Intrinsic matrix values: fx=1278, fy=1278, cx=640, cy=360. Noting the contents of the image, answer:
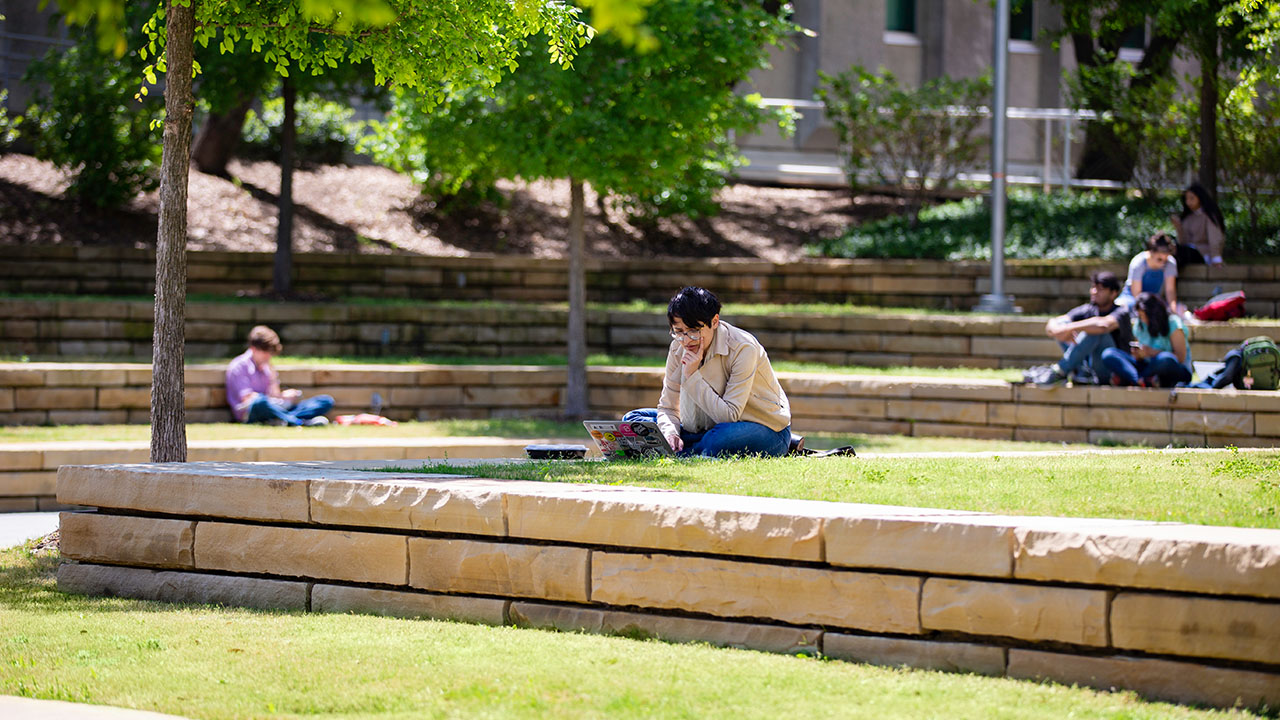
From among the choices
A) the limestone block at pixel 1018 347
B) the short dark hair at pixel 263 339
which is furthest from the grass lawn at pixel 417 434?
the limestone block at pixel 1018 347

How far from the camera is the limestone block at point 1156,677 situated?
4254 mm

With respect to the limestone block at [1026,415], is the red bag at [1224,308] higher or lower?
higher

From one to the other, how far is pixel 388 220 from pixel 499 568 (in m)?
13.8

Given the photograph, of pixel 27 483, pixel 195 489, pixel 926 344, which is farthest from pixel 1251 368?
pixel 27 483

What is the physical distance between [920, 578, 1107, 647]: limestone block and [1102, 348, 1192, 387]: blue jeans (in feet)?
23.8

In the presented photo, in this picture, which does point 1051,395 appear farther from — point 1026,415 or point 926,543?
point 926,543

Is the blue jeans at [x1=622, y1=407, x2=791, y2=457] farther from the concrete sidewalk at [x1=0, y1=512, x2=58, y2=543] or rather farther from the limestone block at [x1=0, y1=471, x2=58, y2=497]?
the limestone block at [x1=0, y1=471, x2=58, y2=497]

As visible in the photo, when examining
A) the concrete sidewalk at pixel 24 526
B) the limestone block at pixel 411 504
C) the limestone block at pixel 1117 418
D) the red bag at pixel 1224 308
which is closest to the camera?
the limestone block at pixel 411 504

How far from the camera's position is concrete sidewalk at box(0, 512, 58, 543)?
26.7 ft

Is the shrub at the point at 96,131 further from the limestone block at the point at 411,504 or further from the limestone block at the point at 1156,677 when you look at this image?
the limestone block at the point at 1156,677

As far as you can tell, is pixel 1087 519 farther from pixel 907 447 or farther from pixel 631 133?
pixel 631 133

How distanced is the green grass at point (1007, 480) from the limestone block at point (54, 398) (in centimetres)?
591

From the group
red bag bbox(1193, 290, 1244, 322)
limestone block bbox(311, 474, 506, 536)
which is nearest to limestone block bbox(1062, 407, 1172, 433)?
red bag bbox(1193, 290, 1244, 322)

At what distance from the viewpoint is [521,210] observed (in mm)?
19453
